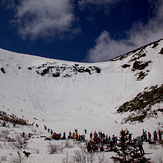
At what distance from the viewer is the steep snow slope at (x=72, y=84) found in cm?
3947

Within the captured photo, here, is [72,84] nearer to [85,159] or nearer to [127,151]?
[85,159]

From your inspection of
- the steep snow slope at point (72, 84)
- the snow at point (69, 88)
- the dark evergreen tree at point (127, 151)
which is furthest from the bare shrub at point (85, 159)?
the steep snow slope at point (72, 84)

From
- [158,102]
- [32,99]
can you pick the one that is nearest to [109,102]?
[158,102]

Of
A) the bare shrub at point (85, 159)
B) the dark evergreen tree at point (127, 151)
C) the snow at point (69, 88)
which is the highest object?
the snow at point (69, 88)

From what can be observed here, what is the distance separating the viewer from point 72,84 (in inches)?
2239

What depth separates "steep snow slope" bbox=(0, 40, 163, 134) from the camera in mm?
39469

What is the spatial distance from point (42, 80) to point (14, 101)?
18524 mm

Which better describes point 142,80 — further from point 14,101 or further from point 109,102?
point 14,101

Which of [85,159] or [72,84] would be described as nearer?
[85,159]

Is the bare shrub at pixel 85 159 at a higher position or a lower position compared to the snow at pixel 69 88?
lower

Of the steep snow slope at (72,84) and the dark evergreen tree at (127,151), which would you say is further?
the steep snow slope at (72,84)

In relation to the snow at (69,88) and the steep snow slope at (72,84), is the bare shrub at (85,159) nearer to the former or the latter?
the snow at (69,88)

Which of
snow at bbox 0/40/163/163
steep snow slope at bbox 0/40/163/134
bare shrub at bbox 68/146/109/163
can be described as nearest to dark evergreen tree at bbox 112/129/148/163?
bare shrub at bbox 68/146/109/163

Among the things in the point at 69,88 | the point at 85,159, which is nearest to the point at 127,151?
the point at 85,159
